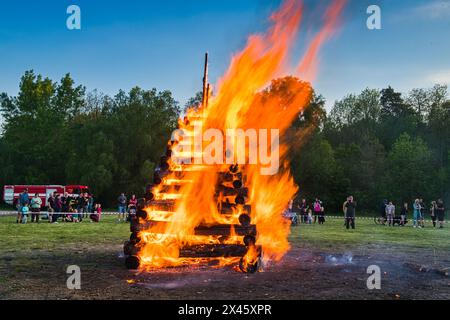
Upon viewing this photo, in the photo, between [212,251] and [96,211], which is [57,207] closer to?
[96,211]

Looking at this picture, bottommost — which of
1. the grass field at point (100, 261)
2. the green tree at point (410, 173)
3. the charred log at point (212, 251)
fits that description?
the grass field at point (100, 261)

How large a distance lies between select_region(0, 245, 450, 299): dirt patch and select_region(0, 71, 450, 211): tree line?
4270 centimetres

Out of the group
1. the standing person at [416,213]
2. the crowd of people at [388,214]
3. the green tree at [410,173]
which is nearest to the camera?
the crowd of people at [388,214]

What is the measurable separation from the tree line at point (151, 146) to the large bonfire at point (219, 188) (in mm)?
41676

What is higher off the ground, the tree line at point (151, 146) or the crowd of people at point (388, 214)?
the tree line at point (151, 146)

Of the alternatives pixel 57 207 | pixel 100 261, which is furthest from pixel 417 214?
pixel 100 261

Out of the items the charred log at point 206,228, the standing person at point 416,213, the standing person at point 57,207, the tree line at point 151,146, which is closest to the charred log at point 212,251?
the charred log at point 206,228

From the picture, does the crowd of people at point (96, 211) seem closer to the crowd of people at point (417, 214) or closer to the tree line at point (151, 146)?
the crowd of people at point (417, 214)

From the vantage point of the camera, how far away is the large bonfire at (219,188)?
1071 cm

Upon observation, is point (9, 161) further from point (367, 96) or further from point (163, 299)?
point (163, 299)

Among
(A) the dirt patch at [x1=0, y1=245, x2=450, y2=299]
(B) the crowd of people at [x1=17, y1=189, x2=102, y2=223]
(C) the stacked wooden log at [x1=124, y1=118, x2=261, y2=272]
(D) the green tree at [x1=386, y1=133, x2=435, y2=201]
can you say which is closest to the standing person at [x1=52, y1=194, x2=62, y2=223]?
(B) the crowd of people at [x1=17, y1=189, x2=102, y2=223]

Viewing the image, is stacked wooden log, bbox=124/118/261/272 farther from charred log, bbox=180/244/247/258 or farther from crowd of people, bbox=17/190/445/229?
crowd of people, bbox=17/190/445/229

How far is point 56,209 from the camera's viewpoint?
2894 centimetres

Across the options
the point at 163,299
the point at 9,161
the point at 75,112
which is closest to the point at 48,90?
the point at 75,112
